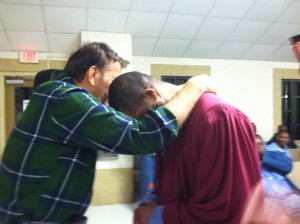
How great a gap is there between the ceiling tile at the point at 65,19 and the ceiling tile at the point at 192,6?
123 centimetres

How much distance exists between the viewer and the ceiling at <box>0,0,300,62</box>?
153 inches

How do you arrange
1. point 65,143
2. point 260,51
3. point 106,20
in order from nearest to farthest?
point 65,143 < point 106,20 < point 260,51

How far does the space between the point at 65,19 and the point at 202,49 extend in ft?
7.50

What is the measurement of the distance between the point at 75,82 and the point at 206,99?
61 cm

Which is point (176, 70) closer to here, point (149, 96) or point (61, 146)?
point (149, 96)

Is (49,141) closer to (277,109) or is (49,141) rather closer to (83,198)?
(83,198)

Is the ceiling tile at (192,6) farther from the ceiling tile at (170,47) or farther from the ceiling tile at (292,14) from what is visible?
the ceiling tile at (292,14)

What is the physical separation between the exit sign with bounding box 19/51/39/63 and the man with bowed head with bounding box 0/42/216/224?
12.7ft

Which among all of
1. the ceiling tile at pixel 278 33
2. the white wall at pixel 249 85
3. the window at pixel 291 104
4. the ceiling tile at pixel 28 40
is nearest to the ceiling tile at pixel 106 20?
the ceiling tile at pixel 28 40

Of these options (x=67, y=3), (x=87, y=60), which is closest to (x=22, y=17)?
(x=67, y=3)

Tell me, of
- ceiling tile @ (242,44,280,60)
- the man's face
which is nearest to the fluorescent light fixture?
ceiling tile @ (242,44,280,60)

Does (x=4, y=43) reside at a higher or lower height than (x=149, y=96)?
higher

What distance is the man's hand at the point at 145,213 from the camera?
103cm

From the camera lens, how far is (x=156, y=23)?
4.25m
